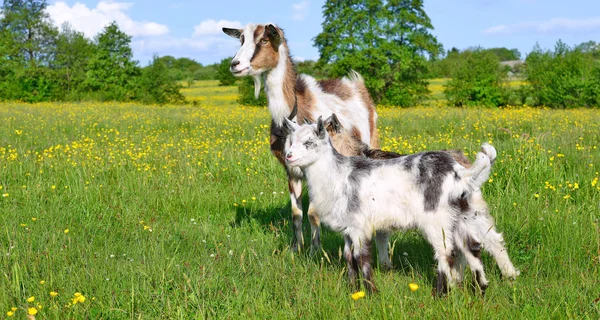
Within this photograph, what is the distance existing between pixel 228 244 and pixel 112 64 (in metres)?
50.5

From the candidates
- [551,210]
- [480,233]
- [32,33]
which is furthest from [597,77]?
[32,33]

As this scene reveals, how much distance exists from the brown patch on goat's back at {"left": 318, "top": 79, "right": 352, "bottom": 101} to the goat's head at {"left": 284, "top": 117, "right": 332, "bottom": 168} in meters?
2.39

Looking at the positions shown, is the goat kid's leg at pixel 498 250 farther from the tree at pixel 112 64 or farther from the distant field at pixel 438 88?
the tree at pixel 112 64

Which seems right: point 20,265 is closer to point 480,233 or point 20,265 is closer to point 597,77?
point 480,233

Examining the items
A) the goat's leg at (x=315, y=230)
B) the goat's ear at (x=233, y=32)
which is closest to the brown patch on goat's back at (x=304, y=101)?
the goat's ear at (x=233, y=32)

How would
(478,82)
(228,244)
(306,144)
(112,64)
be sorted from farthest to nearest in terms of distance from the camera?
1. (112,64)
2. (478,82)
3. (228,244)
4. (306,144)

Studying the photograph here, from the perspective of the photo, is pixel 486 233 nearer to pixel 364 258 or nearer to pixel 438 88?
pixel 364 258

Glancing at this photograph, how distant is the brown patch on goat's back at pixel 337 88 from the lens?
22.3ft

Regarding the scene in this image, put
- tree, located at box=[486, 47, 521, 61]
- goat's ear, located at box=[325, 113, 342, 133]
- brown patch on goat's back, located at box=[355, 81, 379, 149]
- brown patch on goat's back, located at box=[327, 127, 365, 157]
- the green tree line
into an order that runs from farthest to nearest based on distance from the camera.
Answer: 1. tree, located at box=[486, 47, 521, 61]
2. the green tree line
3. brown patch on goat's back, located at box=[355, 81, 379, 149]
4. brown patch on goat's back, located at box=[327, 127, 365, 157]
5. goat's ear, located at box=[325, 113, 342, 133]

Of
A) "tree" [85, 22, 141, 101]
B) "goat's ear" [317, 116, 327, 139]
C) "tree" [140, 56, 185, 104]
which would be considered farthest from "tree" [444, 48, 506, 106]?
"goat's ear" [317, 116, 327, 139]

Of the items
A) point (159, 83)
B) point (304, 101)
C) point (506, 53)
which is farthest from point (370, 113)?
point (506, 53)

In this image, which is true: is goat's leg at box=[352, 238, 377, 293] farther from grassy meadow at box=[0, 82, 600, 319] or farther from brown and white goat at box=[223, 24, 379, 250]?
brown and white goat at box=[223, 24, 379, 250]

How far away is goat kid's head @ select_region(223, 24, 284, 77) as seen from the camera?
5.62m

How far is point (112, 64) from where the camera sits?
2023 inches
